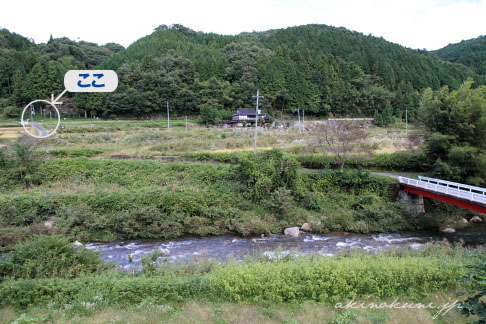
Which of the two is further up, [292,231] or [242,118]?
[242,118]

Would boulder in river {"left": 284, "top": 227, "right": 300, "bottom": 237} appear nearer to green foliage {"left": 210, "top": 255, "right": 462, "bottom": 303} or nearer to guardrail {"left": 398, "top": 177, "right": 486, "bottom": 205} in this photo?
guardrail {"left": 398, "top": 177, "right": 486, "bottom": 205}

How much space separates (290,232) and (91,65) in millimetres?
52296

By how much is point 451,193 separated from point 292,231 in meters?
8.01

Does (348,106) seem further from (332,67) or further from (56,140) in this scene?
(56,140)

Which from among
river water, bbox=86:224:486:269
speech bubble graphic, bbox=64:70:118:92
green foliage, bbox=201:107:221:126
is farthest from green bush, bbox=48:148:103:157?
green foliage, bbox=201:107:221:126

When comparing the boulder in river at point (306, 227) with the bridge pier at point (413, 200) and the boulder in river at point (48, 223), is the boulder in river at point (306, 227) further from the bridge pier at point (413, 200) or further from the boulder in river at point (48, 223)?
the boulder in river at point (48, 223)

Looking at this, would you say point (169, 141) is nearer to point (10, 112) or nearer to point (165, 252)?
point (10, 112)

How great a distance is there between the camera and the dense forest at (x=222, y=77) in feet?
131

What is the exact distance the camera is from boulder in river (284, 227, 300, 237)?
15500 millimetres

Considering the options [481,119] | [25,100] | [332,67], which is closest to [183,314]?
[481,119]

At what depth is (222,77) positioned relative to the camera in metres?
59.3

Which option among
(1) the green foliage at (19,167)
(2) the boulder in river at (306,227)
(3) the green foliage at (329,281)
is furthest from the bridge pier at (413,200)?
(1) the green foliage at (19,167)

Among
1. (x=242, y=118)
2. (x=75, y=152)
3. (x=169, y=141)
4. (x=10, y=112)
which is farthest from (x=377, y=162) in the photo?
(x=10, y=112)

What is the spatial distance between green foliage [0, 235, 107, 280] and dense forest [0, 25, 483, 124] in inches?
1018
